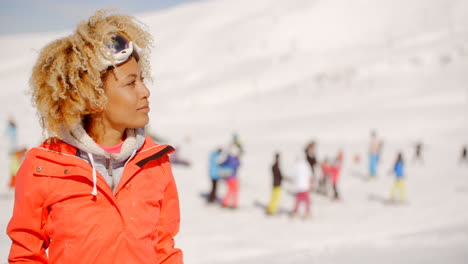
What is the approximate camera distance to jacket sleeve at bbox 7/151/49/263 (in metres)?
1.55

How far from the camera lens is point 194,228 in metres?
8.22

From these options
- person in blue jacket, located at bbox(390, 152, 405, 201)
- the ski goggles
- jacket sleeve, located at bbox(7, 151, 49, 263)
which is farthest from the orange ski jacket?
person in blue jacket, located at bbox(390, 152, 405, 201)

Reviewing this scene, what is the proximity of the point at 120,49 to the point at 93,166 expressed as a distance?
51cm

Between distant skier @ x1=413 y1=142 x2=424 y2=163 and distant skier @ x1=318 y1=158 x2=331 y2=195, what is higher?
distant skier @ x1=413 y1=142 x2=424 y2=163

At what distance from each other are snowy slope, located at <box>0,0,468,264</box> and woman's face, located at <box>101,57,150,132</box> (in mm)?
404

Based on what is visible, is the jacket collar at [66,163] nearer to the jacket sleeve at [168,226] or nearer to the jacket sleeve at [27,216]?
the jacket sleeve at [27,216]

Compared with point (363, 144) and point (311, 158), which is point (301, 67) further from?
point (311, 158)

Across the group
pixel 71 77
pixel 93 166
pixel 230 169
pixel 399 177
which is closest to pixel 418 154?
pixel 399 177

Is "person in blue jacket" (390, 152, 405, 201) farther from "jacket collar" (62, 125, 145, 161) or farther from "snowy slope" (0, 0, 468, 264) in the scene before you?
"jacket collar" (62, 125, 145, 161)

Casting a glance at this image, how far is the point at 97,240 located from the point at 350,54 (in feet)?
149

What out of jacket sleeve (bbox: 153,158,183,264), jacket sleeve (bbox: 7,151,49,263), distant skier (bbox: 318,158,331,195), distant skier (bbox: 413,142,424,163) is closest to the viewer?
jacket sleeve (bbox: 7,151,49,263)

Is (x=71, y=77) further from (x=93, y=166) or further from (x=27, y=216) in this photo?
(x=27, y=216)

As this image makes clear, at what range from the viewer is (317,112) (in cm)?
3012

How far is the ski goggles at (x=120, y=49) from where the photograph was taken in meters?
1.69
